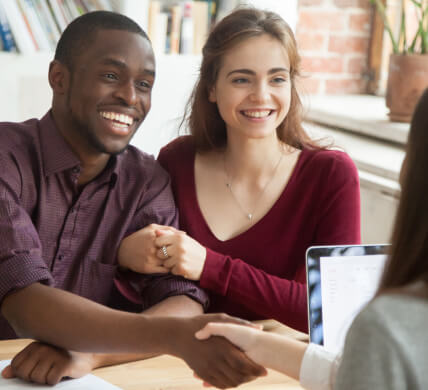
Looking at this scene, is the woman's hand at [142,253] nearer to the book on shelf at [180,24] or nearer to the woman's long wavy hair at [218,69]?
the woman's long wavy hair at [218,69]

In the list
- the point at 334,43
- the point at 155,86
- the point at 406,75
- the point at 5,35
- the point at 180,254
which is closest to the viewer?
the point at 180,254

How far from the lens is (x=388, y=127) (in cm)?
292

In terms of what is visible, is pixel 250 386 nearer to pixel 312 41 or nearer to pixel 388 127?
pixel 388 127

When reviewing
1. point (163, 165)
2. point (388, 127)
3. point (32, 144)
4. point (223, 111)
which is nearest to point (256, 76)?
point (223, 111)

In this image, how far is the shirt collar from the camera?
159cm

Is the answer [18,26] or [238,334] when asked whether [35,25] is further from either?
[238,334]

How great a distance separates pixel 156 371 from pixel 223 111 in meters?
0.71

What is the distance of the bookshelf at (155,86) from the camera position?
2.53m

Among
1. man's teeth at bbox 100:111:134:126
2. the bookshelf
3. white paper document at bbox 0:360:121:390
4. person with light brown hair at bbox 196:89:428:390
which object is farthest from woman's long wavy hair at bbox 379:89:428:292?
the bookshelf

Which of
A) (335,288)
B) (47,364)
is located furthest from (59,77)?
(335,288)

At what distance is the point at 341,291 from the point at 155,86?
1619 mm

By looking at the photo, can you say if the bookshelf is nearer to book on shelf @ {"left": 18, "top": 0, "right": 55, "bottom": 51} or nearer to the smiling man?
book on shelf @ {"left": 18, "top": 0, "right": 55, "bottom": 51}

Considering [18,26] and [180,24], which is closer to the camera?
[18,26]

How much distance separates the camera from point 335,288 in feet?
4.26
